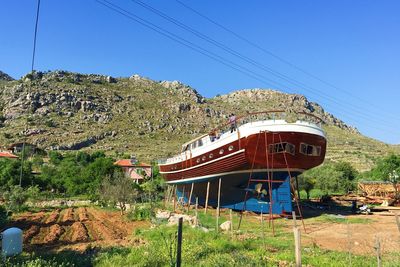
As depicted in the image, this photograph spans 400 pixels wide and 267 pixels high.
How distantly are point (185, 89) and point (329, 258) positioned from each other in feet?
481

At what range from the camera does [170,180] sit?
39625 millimetres

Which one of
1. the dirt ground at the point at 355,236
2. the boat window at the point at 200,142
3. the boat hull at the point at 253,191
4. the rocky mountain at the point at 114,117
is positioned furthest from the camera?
the rocky mountain at the point at 114,117

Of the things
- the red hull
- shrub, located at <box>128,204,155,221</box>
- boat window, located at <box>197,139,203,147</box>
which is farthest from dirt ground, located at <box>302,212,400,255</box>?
shrub, located at <box>128,204,155,221</box>

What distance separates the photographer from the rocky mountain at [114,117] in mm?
103562

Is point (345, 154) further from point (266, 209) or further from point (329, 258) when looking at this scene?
point (329, 258)

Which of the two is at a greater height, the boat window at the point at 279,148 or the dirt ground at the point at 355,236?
the boat window at the point at 279,148

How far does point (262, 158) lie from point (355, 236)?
28.2 ft

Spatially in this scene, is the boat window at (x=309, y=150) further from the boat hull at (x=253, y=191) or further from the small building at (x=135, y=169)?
the small building at (x=135, y=169)

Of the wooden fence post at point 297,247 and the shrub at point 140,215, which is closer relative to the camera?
the wooden fence post at point 297,247

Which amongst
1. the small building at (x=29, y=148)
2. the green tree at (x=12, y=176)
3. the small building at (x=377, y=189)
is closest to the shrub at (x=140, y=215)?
the small building at (x=377, y=189)

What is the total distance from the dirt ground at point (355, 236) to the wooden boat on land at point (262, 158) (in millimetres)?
3537

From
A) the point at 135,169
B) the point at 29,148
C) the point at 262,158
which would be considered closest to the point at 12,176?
the point at 135,169

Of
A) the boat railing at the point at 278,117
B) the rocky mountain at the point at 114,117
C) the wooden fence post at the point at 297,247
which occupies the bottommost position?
the wooden fence post at the point at 297,247

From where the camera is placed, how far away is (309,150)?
25.3 m
